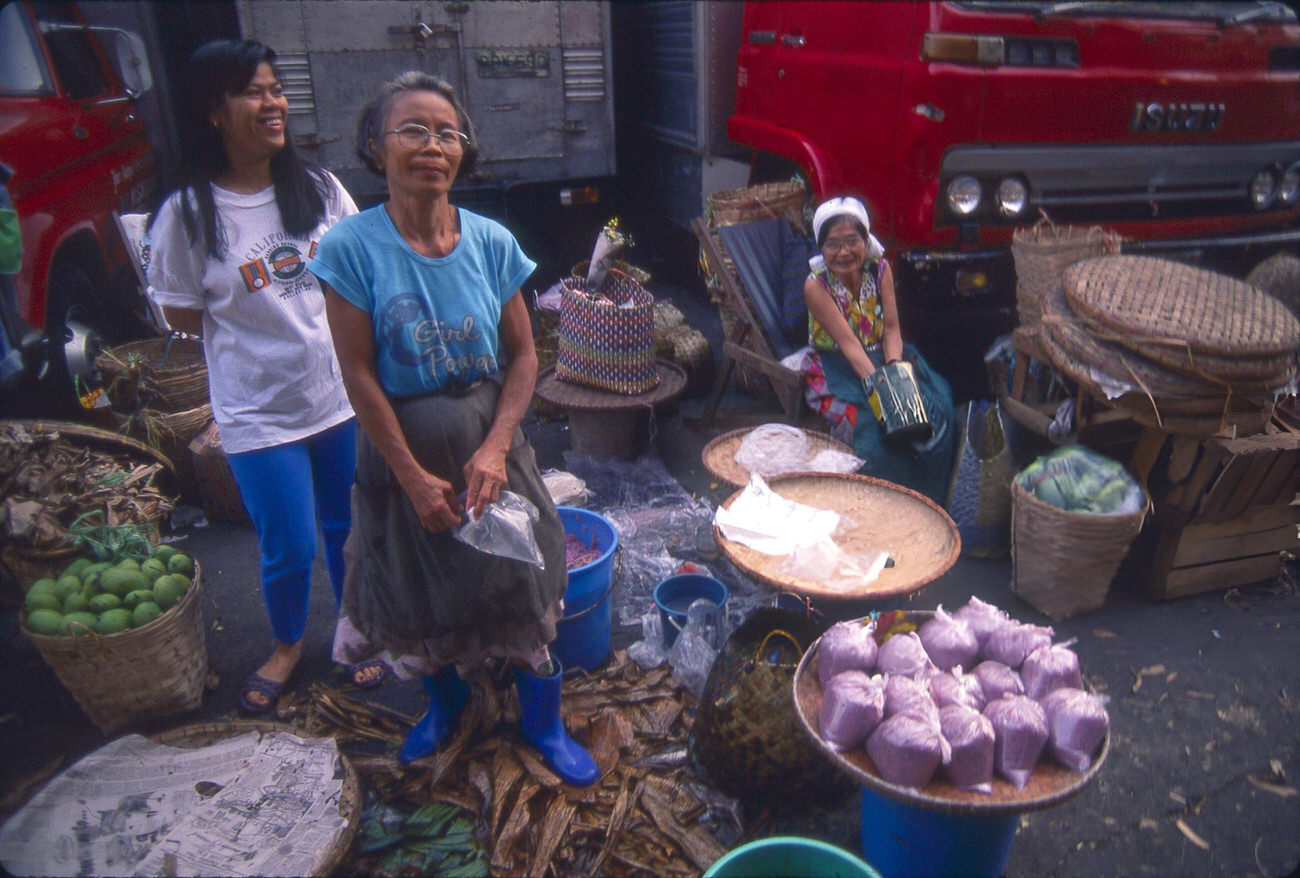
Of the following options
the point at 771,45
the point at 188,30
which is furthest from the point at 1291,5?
the point at 188,30

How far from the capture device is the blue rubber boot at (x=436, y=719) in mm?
2602

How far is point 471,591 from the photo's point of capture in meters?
2.21

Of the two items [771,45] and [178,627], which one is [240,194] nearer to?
[178,627]

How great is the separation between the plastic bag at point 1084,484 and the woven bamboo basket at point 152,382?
415 centimetres

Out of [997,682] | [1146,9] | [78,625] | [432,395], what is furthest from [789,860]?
[1146,9]

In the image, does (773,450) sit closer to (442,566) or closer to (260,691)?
(442,566)

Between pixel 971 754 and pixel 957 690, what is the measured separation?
21 centimetres

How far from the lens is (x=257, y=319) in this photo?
98.7 inches

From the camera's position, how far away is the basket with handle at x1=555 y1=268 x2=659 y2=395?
14.4 ft

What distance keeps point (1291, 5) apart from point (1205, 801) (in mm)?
4349

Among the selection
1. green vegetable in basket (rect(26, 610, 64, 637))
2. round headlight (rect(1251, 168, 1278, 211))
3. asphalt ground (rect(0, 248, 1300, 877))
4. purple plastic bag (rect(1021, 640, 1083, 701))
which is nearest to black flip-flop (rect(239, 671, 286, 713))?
asphalt ground (rect(0, 248, 1300, 877))

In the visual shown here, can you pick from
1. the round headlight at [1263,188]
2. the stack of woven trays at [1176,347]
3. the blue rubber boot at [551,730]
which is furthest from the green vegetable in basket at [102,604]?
the round headlight at [1263,188]

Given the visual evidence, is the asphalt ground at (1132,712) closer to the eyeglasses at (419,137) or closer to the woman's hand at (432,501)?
the woman's hand at (432,501)

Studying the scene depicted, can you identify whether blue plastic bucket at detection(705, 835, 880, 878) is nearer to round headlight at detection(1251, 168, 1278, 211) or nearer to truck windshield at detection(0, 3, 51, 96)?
round headlight at detection(1251, 168, 1278, 211)
